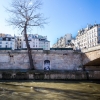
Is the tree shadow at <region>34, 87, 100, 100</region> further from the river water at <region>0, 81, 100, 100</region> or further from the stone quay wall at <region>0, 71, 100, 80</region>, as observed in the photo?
the stone quay wall at <region>0, 71, 100, 80</region>

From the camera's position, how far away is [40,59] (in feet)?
98.3

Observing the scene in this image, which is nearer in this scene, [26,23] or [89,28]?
[26,23]

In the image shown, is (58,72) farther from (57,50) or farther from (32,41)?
(32,41)

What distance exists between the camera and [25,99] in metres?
12.5

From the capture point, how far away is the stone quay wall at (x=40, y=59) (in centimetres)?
2980

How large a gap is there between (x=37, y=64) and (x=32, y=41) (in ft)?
186

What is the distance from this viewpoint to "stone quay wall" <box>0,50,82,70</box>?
29.8 m

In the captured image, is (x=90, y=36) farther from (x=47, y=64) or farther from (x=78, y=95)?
(x=78, y=95)

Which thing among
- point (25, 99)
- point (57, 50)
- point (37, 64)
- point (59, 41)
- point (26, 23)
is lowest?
point (25, 99)

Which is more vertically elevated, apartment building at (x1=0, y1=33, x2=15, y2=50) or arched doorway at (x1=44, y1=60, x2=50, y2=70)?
apartment building at (x1=0, y1=33, x2=15, y2=50)

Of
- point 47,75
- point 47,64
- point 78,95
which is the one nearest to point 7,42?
point 47,64

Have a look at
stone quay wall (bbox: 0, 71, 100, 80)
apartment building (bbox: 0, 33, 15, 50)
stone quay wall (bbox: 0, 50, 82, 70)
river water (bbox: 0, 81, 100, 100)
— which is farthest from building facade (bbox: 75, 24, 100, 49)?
river water (bbox: 0, 81, 100, 100)

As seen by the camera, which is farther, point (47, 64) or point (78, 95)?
point (47, 64)

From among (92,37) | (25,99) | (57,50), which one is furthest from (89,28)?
(25,99)
